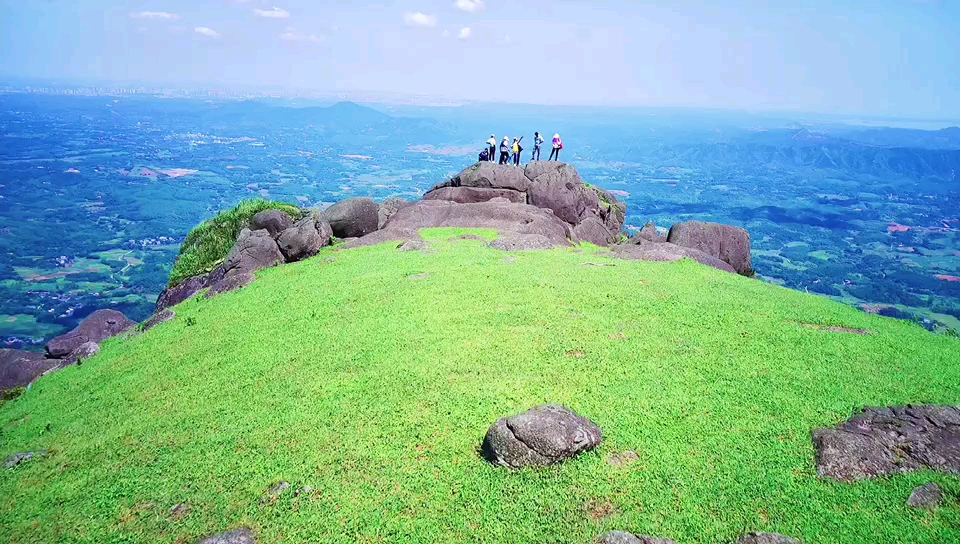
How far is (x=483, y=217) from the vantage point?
3547 cm

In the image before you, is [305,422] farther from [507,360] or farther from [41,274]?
[41,274]

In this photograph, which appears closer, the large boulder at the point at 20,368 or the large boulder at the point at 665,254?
the large boulder at the point at 20,368

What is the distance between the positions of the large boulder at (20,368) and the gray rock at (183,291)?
614 centimetres

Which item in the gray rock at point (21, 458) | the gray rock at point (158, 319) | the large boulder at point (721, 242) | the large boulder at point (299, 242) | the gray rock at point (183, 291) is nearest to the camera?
the gray rock at point (21, 458)

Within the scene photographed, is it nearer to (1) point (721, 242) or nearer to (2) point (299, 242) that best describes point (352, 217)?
(2) point (299, 242)

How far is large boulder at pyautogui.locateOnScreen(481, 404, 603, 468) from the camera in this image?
1101 cm

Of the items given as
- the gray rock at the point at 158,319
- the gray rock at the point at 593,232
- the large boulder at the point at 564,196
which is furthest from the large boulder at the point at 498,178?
the gray rock at the point at 158,319

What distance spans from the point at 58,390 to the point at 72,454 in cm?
526

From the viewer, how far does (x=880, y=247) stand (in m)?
166

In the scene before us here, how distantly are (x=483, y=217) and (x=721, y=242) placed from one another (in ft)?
46.8

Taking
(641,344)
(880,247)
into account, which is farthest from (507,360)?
(880,247)

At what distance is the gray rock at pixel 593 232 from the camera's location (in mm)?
36531

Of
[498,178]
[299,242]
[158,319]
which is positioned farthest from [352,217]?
[158,319]

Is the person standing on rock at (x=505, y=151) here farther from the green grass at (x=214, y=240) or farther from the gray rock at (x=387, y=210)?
the green grass at (x=214, y=240)
